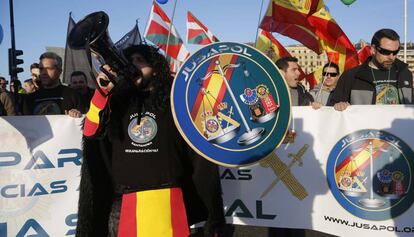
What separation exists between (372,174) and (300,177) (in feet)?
1.95

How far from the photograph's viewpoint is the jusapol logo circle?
3.63 metres

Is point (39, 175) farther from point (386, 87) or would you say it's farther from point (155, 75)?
point (386, 87)

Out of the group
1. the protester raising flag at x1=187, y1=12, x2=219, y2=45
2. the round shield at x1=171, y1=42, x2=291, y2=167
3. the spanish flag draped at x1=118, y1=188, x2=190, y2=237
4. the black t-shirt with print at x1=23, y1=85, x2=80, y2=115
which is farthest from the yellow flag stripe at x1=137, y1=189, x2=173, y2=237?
the protester raising flag at x1=187, y1=12, x2=219, y2=45

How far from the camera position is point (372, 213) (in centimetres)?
371

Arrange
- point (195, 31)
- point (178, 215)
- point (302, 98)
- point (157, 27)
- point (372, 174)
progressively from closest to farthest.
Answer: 1. point (178, 215)
2. point (372, 174)
3. point (302, 98)
4. point (157, 27)
5. point (195, 31)

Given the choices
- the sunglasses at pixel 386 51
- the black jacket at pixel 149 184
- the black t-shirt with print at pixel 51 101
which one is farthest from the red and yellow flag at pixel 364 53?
the black jacket at pixel 149 184

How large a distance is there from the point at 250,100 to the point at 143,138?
620 millimetres

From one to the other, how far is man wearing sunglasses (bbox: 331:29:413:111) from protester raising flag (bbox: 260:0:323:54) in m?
2.57

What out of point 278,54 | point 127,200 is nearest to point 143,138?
point 127,200

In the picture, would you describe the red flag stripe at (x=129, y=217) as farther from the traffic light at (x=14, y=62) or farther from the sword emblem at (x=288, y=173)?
the traffic light at (x=14, y=62)

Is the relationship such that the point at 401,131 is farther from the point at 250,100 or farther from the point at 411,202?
the point at 250,100

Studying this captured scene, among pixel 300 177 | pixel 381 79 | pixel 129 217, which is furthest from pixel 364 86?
pixel 129 217

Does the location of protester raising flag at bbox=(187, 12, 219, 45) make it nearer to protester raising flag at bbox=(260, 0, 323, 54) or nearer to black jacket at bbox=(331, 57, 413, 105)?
protester raising flag at bbox=(260, 0, 323, 54)

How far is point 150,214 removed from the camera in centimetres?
243
